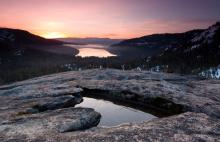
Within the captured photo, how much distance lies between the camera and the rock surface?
23.9 metres

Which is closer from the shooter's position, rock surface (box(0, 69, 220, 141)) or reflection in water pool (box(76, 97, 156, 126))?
rock surface (box(0, 69, 220, 141))

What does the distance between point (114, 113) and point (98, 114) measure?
5227 millimetres

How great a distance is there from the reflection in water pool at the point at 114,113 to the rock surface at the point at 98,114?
6.73 feet

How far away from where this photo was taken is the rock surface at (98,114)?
78.5ft

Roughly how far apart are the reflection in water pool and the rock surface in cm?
205

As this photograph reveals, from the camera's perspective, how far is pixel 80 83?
52438 millimetres

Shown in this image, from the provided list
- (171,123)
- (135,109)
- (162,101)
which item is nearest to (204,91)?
(162,101)

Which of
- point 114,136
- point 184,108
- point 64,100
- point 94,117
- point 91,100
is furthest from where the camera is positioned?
point 91,100

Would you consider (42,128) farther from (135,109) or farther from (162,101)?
(162,101)

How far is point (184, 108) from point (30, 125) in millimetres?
19668

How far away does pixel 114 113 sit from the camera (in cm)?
3778

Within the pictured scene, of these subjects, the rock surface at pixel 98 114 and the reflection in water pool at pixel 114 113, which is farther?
the reflection in water pool at pixel 114 113

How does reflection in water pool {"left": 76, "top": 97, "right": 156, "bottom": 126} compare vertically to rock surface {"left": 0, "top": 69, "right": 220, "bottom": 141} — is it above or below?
below

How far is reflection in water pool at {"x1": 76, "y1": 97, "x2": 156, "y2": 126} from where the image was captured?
35.0 m
